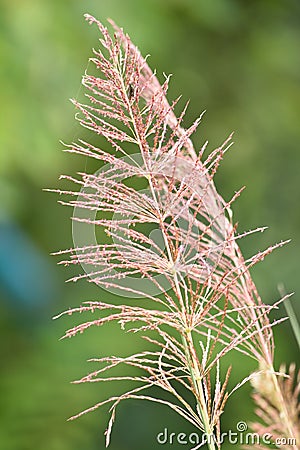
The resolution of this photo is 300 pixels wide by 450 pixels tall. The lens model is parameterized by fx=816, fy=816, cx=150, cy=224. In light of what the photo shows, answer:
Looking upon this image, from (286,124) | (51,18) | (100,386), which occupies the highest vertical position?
(51,18)

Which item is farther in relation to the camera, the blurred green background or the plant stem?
the blurred green background

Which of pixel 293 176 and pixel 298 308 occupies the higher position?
pixel 293 176

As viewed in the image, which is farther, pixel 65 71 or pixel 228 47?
pixel 228 47

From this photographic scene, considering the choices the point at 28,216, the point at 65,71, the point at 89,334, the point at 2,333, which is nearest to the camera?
the point at 65,71

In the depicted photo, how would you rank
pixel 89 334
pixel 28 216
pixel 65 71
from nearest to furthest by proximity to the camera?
1. pixel 65 71
2. pixel 89 334
3. pixel 28 216

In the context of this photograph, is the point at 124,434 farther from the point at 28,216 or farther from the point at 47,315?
the point at 28,216

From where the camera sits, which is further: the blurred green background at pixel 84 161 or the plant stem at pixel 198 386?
the blurred green background at pixel 84 161

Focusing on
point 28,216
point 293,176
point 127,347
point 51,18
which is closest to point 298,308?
point 293,176

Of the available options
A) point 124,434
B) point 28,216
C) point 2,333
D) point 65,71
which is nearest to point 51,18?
point 65,71
